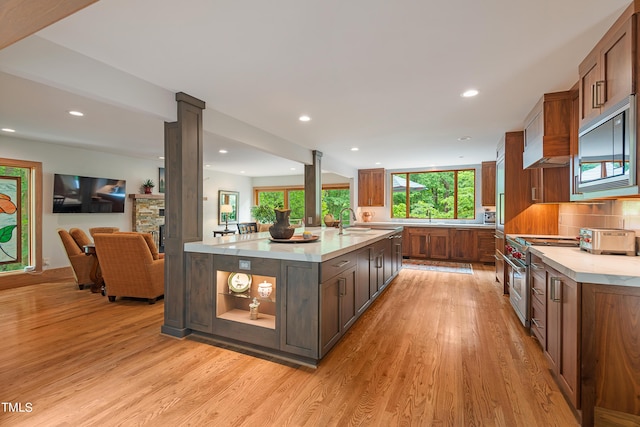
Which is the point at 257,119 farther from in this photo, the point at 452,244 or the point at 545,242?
the point at 452,244

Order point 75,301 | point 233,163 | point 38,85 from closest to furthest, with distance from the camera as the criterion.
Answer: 1. point 38,85
2. point 75,301
3. point 233,163

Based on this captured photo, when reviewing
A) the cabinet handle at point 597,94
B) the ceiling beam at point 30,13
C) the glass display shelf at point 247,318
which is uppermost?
the cabinet handle at point 597,94

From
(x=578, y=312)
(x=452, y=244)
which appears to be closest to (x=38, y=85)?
(x=578, y=312)

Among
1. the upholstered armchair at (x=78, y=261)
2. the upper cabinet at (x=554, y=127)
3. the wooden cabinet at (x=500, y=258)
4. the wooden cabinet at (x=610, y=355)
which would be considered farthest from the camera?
the upholstered armchair at (x=78, y=261)

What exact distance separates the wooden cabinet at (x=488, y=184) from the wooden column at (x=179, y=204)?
6479 mm

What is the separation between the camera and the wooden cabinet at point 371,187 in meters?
7.89

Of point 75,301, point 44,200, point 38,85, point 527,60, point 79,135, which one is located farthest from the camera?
point 44,200

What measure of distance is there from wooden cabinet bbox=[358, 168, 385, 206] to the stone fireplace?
16.3 ft

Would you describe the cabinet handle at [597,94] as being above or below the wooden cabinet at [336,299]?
above

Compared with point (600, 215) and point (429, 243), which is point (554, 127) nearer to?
point (600, 215)

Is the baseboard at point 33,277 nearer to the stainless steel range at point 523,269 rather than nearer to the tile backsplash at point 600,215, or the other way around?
the stainless steel range at point 523,269

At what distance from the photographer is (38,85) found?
2756 millimetres

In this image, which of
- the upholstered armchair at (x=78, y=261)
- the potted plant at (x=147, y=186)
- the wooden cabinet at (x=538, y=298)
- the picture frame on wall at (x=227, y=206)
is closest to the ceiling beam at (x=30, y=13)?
the wooden cabinet at (x=538, y=298)

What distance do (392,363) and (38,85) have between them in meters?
3.99
